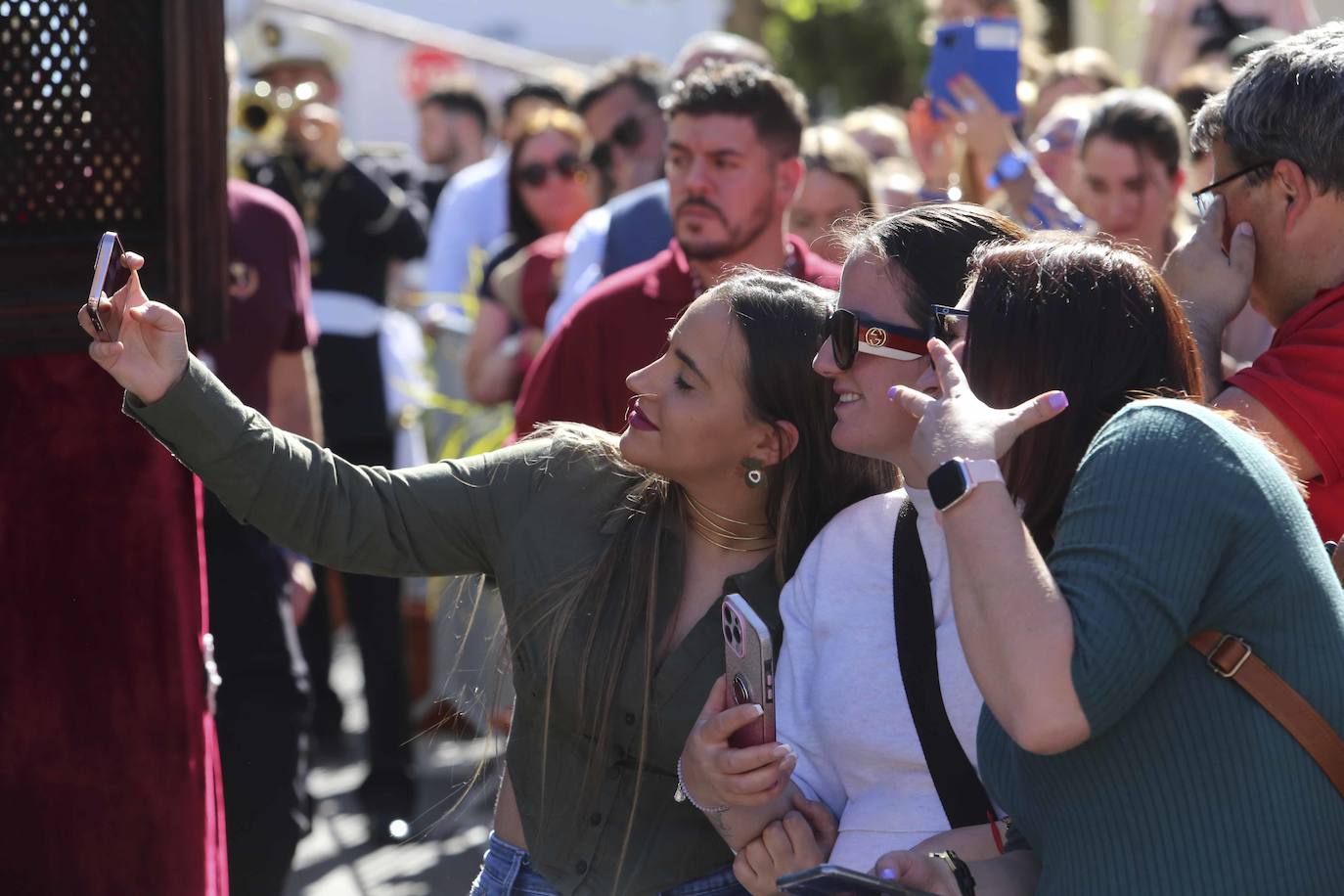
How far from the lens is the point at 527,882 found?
267cm

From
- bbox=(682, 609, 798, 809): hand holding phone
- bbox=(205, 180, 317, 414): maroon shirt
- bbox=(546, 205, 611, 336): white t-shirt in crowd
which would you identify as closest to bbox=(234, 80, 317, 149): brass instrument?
bbox=(546, 205, 611, 336): white t-shirt in crowd

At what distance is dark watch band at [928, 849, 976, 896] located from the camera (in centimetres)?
209

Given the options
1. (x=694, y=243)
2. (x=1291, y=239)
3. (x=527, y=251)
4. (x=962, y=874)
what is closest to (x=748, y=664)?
(x=962, y=874)

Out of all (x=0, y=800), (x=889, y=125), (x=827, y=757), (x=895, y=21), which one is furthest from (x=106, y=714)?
(x=895, y=21)

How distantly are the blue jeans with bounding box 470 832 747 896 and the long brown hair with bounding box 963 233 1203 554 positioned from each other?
0.88 metres

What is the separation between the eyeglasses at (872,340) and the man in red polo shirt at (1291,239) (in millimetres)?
512

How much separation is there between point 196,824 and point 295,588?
4.76 ft

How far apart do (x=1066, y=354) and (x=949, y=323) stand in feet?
0.84

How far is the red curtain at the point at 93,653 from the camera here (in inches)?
116

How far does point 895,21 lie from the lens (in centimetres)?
2070

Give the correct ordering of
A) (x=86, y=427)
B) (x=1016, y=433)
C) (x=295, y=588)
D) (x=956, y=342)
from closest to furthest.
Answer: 1. (x=1016, y=433)
2. (x=956, y=342)
3. (x=86, y=427)
4. (x=295, y=588)

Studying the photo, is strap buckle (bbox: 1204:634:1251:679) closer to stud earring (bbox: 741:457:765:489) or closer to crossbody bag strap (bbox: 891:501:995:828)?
crossbody bag strap (bbox: 891:501:995:828)

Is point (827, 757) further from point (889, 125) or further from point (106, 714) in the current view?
point (889, 125)

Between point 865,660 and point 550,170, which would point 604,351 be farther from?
point 550,170
